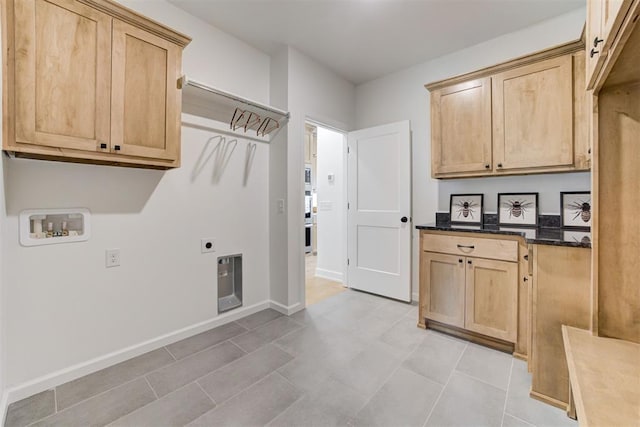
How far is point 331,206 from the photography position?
4238mm

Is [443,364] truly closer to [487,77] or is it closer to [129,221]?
[487,77]

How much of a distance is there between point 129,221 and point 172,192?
15.2 inches

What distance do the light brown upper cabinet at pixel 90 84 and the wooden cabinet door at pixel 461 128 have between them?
2287 mm

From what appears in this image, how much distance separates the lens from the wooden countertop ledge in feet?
2.65

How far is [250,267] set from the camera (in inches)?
115

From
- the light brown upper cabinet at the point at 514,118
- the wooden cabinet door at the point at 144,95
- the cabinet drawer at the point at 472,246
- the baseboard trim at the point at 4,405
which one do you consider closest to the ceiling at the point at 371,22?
the light brown upper cabinet at the point at 514,118

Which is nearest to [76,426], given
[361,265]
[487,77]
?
[361,265]

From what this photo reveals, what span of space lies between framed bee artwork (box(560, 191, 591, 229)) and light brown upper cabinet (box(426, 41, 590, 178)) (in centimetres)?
34

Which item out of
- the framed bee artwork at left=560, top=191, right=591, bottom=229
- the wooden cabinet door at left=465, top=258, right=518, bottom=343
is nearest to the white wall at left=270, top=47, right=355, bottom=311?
the wooden cabinet door at left=465, top=258, right=518, bottom=343

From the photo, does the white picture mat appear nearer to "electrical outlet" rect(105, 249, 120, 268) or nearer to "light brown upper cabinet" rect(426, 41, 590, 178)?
"light brown upper cabinet" rect(426, 41, 590, 178)

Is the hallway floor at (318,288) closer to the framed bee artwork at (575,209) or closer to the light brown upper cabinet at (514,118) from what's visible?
the light brown upper cabinet at (514,118)

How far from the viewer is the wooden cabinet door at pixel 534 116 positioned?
6.98 ft

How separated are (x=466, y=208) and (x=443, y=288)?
0.91 meters

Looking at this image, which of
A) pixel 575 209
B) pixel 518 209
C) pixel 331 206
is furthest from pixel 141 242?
pixel 575 209
